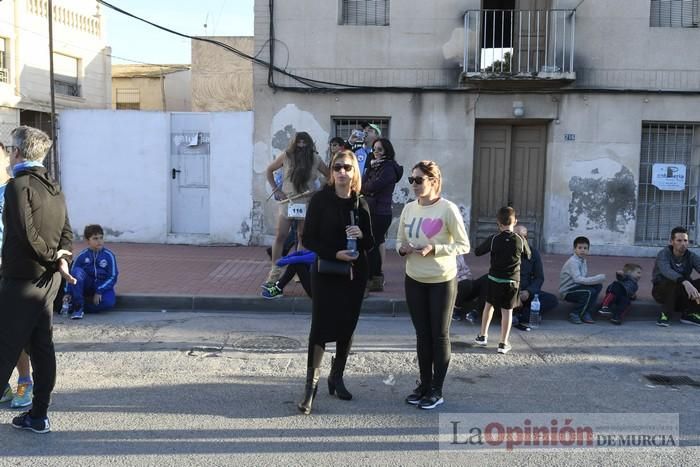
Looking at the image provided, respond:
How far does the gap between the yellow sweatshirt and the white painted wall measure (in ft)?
28.6

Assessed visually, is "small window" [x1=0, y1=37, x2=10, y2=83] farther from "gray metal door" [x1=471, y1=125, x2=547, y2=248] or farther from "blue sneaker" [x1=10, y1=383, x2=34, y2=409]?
"blue sneaker" [x1=10, y1=383, x2=34, y2=409]

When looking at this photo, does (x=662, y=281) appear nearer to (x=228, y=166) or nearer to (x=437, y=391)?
(x=437, y=391)

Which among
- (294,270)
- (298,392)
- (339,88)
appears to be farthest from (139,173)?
(298,392)

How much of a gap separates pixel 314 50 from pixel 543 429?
388 inches

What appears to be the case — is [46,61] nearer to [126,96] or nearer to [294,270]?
[126,96]

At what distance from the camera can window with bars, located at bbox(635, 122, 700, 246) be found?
A: 12797mm

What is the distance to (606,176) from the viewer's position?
12.7 m

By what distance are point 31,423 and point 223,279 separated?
532cm

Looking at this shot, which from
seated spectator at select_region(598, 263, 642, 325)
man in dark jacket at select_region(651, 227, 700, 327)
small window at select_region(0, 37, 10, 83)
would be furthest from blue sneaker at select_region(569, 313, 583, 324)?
small window at select_region(0, 37, 10, 83)

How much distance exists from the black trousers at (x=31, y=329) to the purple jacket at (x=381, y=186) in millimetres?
4356

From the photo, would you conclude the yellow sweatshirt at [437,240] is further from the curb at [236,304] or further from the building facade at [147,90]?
the building facade at [147,90]

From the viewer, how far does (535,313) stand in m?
7.67

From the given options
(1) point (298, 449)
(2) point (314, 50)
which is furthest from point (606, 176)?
(1) point (298, 449)

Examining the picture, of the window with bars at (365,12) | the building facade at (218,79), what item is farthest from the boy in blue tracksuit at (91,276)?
the building facade at (218,79)
